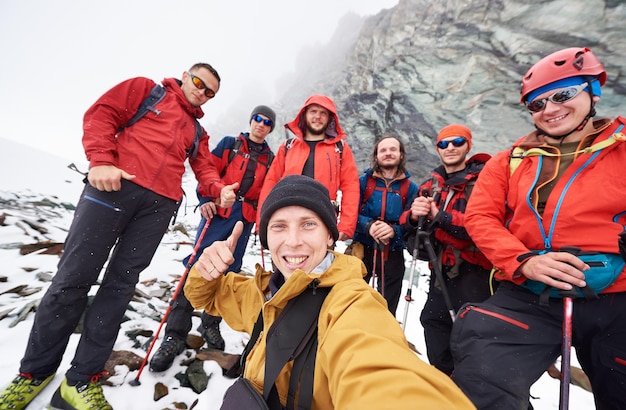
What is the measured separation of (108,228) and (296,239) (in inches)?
85.5

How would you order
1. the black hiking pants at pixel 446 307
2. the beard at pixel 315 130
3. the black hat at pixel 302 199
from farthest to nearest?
1. the beard at pixel 315 130
2. the black hiking pants at pixel 446 307
3. the black hat at pixel 302 199

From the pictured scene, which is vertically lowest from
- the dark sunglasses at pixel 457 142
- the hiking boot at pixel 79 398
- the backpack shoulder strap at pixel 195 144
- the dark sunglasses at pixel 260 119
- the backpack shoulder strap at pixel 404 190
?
the hiking boot at pixel 79 398

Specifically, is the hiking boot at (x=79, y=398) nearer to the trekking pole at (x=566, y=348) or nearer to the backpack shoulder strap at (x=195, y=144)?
the backpack shoulder strap at (x=195, y=144)

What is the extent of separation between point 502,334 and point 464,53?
2650 cm

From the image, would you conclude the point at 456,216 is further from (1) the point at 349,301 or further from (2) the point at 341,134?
(1) the point at 349,301

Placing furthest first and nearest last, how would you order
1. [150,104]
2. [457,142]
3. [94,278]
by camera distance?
[457,142]
[150,104]
[94,278]

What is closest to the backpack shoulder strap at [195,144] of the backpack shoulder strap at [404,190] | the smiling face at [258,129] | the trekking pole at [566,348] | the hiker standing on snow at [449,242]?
the smiling face at [258,129]

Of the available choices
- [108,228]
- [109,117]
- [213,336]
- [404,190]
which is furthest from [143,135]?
[404,190]

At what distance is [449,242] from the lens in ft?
11.8

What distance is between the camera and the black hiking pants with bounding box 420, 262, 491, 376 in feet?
10.9

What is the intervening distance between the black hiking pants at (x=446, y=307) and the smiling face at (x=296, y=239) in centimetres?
253

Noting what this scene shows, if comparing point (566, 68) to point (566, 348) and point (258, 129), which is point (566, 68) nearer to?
point (566, 348)

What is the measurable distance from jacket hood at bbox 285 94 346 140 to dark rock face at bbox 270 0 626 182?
20.7 metres

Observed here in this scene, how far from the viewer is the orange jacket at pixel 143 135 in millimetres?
2672
